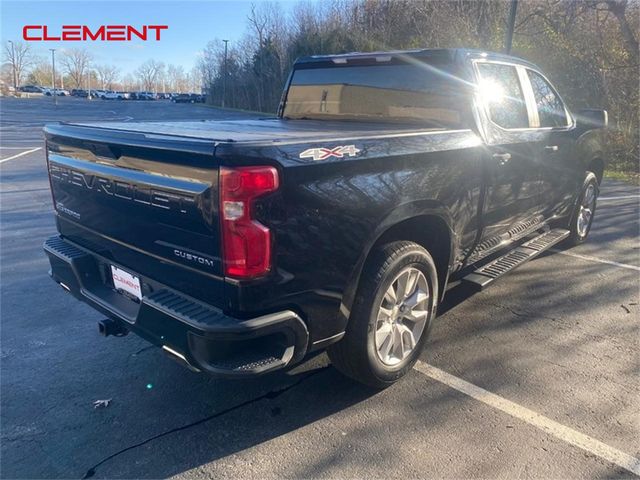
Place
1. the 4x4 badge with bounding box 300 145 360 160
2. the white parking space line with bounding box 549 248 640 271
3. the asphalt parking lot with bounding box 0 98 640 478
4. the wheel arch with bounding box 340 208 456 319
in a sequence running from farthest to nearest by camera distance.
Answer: the white parking space line with bounding box 549 248 640 271 < the wheel arch with bounding box 340 208 456 319 < the asphalt parking lot with bounding box 0 98 640 478 < the 4x4 badge with bounding box 300 145 360 160

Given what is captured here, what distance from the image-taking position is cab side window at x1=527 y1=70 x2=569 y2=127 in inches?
189

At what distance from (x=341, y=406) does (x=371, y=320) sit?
0.58 metres

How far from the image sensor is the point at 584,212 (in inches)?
243

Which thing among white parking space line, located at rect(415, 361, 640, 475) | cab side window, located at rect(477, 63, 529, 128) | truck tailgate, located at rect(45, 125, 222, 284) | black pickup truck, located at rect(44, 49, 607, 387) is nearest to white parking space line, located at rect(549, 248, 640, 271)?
black pickup truck, located at rect(44, 49, 607, 387)

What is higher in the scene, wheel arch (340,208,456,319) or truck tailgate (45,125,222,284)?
truck tailgate (45,125,222,284)

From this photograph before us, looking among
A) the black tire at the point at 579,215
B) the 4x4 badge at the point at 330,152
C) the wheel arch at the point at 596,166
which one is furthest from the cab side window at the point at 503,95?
the wheel arch at the point at 596,166

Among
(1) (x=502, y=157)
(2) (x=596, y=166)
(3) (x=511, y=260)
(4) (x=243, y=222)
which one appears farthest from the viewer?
(2) (x=596, y=166)

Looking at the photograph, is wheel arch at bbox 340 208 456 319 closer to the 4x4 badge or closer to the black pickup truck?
the black pickup truck

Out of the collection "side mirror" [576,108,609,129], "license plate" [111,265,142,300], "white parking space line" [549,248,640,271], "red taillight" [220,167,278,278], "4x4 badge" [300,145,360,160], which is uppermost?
"side mirror" [576,108,609,129]

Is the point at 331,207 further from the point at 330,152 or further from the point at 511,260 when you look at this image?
the point at 511,260

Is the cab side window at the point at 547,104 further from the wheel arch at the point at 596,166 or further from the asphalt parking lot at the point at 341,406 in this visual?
the asphalt parking lot at the point at 341,406

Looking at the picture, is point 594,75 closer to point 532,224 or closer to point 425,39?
point 425,39

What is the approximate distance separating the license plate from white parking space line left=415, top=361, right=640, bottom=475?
1904 millimetres

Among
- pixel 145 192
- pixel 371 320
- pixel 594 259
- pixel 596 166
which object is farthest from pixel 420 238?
pixel 596 166
